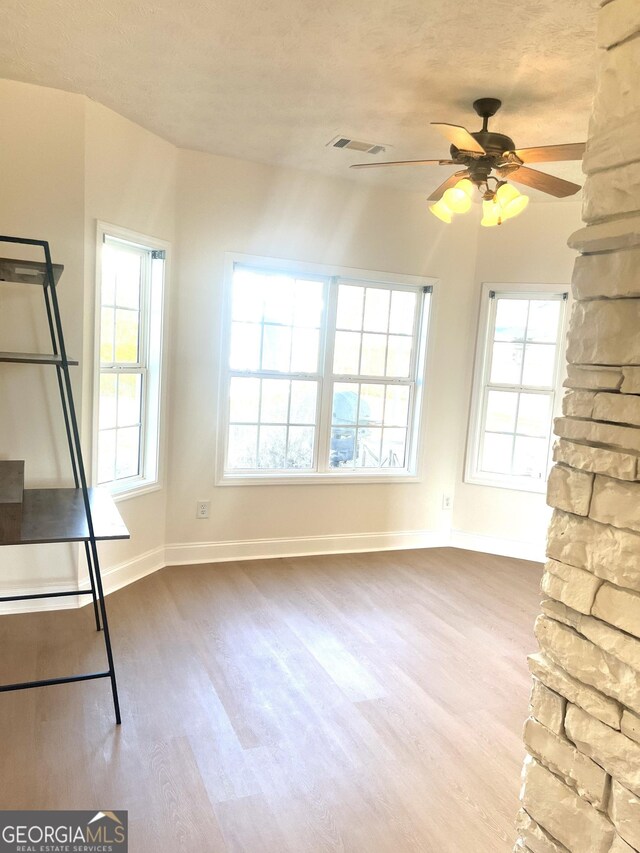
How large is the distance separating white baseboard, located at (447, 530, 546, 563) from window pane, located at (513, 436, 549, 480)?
559 millimetres

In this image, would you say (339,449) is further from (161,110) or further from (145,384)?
(161,110)

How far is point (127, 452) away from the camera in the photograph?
3840 mm

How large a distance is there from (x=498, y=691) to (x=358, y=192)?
339cm

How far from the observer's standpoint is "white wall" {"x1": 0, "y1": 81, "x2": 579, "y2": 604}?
3.13m

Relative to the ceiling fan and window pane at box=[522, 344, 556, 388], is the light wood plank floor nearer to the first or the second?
window pane at box=[522, 344, 556, 388]

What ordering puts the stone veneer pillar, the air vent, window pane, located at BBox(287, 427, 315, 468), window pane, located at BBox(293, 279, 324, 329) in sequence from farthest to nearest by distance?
1. window pane, located at BBox(287, 427, 315, 468)
2. window pane, located at BBox(293, 279, 324, 329)
3. the air vent
4. the stone veneer pillar

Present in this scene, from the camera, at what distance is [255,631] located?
3266mm

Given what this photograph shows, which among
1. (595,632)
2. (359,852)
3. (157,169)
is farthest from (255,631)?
(157,169)

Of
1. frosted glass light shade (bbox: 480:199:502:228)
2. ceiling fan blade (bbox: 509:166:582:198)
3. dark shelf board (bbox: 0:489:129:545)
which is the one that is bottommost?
dark shelf board (bbox: 0:489:129:545)

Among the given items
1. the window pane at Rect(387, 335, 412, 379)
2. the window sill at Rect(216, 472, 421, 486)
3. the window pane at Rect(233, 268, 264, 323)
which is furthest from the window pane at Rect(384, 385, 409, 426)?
the window pane at Rect(233, 268, 264, 323)

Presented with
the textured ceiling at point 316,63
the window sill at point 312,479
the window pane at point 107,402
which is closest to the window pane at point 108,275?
the window pane at point 107,402

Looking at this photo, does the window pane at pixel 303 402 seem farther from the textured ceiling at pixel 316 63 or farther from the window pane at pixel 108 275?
the textured ceiling at pixel 316 63

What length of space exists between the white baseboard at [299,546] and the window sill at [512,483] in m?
0.53

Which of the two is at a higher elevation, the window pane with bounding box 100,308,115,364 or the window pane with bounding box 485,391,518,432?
the window pane with bounding box 100,308,115,364
